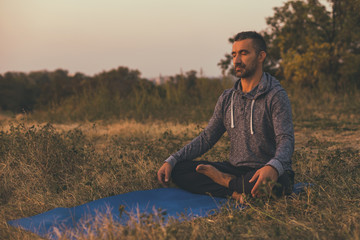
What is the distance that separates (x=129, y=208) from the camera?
10.3 feet

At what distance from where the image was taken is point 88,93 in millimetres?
11789

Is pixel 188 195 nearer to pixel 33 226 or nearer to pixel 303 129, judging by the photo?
pixel 33 226

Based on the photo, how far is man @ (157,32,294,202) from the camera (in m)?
3.46

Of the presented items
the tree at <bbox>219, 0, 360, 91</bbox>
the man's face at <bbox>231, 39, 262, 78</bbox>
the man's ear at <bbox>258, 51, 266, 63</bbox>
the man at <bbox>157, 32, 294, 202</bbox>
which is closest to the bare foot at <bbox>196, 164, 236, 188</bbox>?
the man at <bbox>157, 32, 294, 202</bbox>

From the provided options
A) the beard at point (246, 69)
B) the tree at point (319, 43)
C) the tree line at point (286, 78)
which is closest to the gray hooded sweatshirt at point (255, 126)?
the beard at point (246, 69)

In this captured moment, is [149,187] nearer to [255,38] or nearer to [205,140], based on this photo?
[205,140]

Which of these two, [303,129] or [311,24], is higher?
[311,24]

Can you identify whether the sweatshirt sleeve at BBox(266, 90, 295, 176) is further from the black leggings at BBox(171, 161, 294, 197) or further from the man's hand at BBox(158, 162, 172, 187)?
the man's hand at BBox(158, 162, 172, 187)

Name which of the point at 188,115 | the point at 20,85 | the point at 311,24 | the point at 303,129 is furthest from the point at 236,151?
the point at 20,85

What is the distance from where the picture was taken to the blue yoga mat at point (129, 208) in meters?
3.12

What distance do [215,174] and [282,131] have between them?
32.2 inches

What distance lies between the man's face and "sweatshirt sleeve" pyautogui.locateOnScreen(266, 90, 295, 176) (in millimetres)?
367

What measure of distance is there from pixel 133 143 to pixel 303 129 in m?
3.70

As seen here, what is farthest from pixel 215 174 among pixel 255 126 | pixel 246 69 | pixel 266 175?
pixel 246 69
